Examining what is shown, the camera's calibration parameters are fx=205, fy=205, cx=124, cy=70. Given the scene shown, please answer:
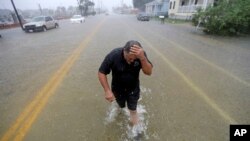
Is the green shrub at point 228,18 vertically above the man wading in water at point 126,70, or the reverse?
the man wading in water at point 126,70

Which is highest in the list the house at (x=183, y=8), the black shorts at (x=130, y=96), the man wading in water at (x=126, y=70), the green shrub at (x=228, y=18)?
the man wading in water at (x=126, y=70)

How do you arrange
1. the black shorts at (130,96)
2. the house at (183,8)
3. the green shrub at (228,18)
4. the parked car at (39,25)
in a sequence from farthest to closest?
the house at (183,8) < the parked car at (39,25) < the green shrub at (228,18) < the black shorts at (130,96)

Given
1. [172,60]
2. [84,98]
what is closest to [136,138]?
[84,98]

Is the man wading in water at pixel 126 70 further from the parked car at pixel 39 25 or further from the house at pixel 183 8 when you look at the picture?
the house at pixel 183 8

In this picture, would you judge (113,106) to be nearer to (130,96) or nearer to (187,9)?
(130,96)

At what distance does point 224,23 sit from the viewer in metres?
13.9

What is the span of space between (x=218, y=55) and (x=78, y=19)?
1276 inches

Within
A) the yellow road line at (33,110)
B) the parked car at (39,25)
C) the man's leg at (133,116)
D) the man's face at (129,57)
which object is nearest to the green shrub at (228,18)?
the yellow road line at (33,110)

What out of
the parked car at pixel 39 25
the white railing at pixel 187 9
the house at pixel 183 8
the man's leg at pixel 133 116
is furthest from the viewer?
the house at pixel 183 8

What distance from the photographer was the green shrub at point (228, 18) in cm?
1383

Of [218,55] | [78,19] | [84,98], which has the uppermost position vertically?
[84,98]

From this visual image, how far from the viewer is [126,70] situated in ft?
9.25

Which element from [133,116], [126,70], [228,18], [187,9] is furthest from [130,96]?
[187,9]

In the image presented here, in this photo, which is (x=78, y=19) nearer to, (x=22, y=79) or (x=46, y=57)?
(x=46, y=57)
